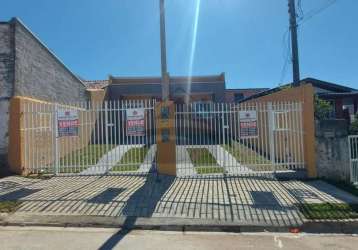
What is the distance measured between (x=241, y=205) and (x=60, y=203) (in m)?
3.67

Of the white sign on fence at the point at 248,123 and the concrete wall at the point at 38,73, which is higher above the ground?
the concrete wall at the point at 38,73

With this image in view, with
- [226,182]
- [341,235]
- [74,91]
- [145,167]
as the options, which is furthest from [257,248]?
[74,91]

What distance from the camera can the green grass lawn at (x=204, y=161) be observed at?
1088cm

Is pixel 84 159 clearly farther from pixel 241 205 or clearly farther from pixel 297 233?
pixel 297 233

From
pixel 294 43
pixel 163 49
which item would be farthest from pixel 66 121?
pixel 294 43

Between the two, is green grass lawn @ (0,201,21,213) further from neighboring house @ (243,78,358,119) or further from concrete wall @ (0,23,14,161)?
neighboring house @ (243,78,358,119)

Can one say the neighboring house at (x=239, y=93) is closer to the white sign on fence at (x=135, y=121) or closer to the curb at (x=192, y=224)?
the white sign on fence at (x=135, y=121)

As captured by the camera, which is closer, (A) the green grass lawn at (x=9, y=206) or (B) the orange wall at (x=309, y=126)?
(A) the green grass lawn at (x=9, y=206)

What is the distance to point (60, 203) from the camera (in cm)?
750

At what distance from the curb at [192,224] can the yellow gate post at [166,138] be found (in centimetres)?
379

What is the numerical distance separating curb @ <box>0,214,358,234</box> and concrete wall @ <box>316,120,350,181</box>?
3593mm

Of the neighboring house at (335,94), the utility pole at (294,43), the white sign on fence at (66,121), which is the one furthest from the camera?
the neighboring house at (335,94)

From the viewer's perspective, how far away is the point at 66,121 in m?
10.7

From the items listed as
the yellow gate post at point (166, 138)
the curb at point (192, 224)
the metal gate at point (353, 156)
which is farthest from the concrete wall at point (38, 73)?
the metal gate at point (353, 156)
